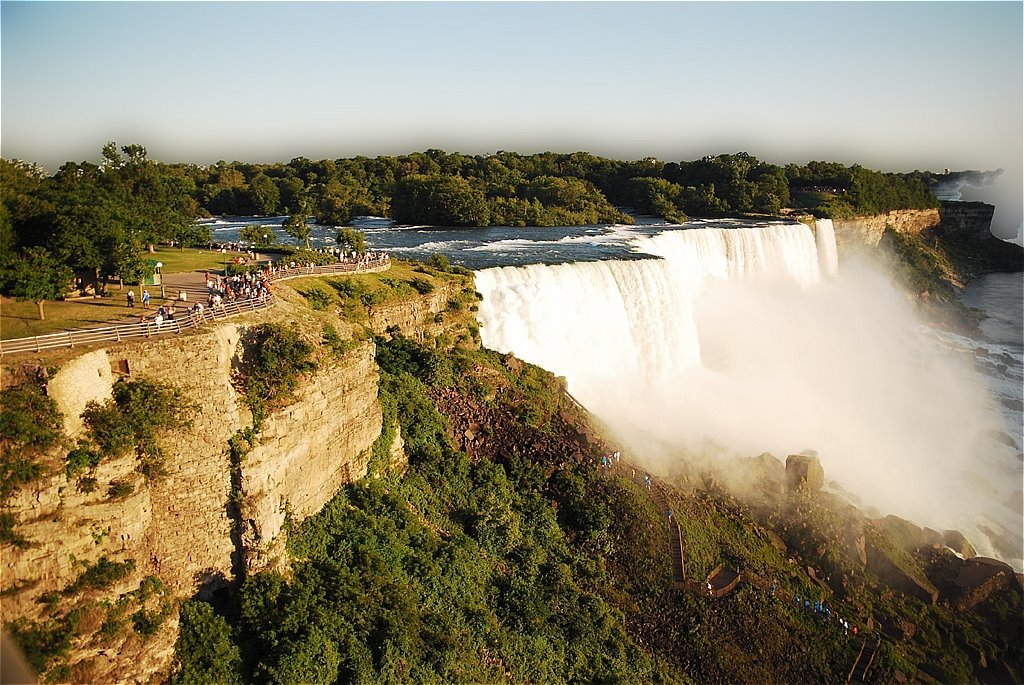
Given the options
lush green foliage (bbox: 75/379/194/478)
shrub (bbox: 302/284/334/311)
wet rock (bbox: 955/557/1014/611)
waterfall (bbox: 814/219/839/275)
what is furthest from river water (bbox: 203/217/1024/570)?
lush green foliage (bbox: 75/379/194/478)

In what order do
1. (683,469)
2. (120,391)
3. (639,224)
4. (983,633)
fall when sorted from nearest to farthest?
(120,391), (983,633), (683,469), (639,224)

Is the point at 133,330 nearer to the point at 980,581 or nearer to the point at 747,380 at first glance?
the point at 980,581

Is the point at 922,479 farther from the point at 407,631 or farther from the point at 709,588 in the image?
the point at 407,631

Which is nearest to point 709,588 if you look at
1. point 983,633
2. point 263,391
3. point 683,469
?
point 683,469

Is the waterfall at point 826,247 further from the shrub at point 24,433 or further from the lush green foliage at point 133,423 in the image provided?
the shrub at point 24,433

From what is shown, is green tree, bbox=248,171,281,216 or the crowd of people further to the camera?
green tree, bbox=248,171,281,216

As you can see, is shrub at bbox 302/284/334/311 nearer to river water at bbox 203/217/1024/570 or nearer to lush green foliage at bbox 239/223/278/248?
river water at bbox 203/217/1024/570
